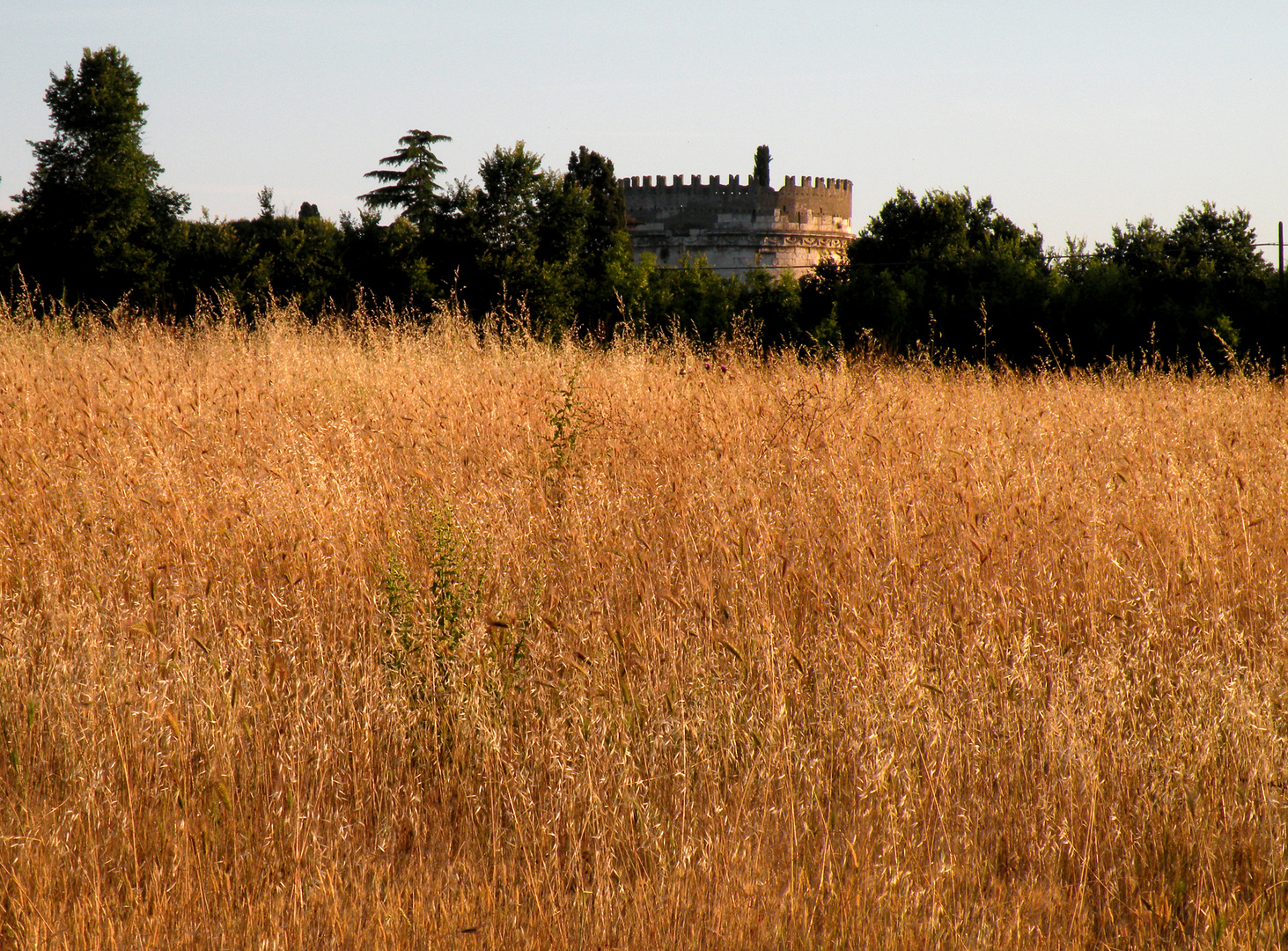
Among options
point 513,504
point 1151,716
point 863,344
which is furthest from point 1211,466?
point 863,344

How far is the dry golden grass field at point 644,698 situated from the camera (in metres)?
1.79

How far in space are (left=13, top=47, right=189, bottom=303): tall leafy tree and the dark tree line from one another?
67 mm

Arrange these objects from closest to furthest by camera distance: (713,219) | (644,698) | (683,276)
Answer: (644,698)
(683,276)
(713,219)

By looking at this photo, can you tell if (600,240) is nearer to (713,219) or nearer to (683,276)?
(683,276)

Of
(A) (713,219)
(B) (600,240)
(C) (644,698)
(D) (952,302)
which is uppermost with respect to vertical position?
(A) (713,219)

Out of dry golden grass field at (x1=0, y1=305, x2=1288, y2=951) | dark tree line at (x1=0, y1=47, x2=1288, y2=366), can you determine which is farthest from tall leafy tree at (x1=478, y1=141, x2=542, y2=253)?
dry golden grass field at (x1=0, y1=305, x2=1288, y2=951)

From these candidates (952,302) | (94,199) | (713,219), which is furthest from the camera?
(713,219)

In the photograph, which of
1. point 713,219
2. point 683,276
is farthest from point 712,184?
point 683,276

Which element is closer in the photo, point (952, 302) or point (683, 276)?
point (952, 302)

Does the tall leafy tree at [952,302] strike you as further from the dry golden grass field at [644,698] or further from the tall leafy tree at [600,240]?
the dry golden grass field at [644,698]

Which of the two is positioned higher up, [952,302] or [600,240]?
[600,240]

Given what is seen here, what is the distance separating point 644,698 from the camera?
243 centimetres

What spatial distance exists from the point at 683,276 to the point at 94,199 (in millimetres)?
15287

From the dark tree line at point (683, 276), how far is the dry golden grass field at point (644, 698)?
6.34 meters
